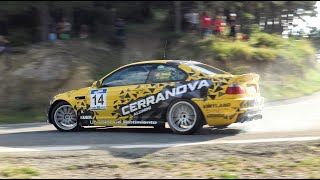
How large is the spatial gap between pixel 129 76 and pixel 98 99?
848 millimetres

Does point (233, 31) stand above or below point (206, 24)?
below

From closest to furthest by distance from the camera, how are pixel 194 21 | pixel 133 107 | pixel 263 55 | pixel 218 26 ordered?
1. pixel 133 107
2. pixel 263 55
3. pixel 218 26
4. pixel 194 21

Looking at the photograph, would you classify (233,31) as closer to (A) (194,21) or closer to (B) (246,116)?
(A) (194,21)

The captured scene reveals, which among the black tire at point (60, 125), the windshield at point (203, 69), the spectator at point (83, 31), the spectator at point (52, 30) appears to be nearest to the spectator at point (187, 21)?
the spectator at point (83, 31)

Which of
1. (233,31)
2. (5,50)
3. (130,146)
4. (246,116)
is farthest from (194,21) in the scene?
(130,146)

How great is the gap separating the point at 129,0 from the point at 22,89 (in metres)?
9.36

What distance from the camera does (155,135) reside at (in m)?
9.90

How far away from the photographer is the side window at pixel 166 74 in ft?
32.1

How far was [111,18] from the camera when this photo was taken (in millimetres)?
25516

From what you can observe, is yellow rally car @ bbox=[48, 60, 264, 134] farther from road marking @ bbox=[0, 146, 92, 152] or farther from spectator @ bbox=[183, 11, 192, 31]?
spectator @ bbox=[183, 11, 192, 31]

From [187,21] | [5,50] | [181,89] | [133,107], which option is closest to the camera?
[181,89]

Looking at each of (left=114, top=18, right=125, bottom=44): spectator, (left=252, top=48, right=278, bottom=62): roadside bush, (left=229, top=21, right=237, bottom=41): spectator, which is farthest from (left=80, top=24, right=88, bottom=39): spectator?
(left=252, top=48, right=278, bottom=62): roadside bush

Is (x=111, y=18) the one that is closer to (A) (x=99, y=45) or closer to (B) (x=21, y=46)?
(A) (x=99, y=45)

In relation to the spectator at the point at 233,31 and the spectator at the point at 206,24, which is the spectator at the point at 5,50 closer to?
the spectator at the point at 206,24
